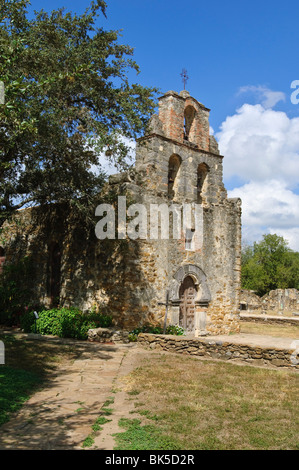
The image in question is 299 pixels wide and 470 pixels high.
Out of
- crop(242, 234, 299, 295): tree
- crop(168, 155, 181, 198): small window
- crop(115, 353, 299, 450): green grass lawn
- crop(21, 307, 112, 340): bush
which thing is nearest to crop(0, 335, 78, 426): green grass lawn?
crop(21, 307, 112, 340): bush

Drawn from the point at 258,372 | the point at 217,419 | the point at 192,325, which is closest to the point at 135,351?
the point at 258,372

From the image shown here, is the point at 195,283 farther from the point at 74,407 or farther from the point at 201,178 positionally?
the point at 74,407

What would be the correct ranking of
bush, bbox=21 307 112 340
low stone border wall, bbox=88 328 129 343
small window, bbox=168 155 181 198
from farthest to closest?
small window, bbox=168 155 181 198 → bush, bbox=21 307 112 340 → low stone border wall, bbox=88 328 129 343

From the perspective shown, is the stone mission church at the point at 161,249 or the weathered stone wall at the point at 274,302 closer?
the stone mission church at the point at 161,249

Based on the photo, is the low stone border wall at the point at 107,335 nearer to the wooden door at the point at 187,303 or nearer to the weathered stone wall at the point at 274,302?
the wooden door at the point at 187,303

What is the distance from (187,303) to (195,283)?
814 millimetres

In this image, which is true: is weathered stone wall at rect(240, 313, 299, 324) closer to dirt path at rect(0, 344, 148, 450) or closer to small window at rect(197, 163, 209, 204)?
small window at rect(197, 163, 209, 204)

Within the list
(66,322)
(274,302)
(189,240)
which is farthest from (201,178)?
(274,302)

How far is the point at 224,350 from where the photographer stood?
34.4ft

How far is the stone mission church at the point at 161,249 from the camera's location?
1321 centimetres

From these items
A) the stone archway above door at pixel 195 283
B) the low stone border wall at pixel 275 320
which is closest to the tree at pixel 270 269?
the low stone border wall at pixel 275 320

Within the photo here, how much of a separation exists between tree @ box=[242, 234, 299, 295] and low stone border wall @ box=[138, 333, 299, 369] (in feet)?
108

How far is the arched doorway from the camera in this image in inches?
586
